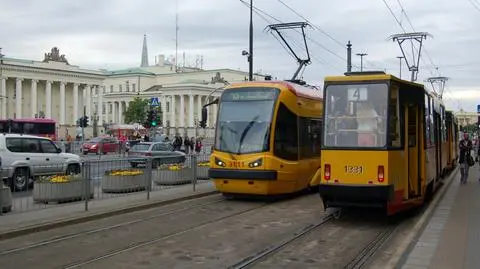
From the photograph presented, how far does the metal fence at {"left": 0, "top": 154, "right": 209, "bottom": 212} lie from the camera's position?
1384 cm

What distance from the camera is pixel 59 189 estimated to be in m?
14.1

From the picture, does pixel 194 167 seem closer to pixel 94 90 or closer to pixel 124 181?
pixel 124 181

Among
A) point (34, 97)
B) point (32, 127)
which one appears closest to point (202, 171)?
point (32, 127)

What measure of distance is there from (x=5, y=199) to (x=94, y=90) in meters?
133

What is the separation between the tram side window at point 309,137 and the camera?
56.1ft

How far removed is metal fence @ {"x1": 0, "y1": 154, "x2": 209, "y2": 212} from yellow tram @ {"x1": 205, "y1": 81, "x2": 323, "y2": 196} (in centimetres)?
238

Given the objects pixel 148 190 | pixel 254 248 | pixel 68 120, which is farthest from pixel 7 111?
pixel 254 248

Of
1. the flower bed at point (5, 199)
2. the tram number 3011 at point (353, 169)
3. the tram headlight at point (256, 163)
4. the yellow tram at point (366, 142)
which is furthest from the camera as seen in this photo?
the tram headlight at point (256, 163)

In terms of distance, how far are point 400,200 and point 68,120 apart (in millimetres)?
126460

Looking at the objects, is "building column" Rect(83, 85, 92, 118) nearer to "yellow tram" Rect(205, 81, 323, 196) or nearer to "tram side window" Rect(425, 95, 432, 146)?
"yellow tram" Rect(205, 81, 323, 196)

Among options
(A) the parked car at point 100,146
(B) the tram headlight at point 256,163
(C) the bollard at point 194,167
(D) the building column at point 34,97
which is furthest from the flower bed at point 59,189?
(D) the building column at point 34,97

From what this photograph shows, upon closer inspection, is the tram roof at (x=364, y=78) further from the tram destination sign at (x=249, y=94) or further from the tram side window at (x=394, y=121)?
the tram destination sign at (x=249, y=94)

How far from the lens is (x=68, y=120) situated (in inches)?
5187

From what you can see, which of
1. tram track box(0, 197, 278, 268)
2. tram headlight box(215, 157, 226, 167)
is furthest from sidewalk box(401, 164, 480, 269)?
tram headlight box(215, 157, 226, 167)
